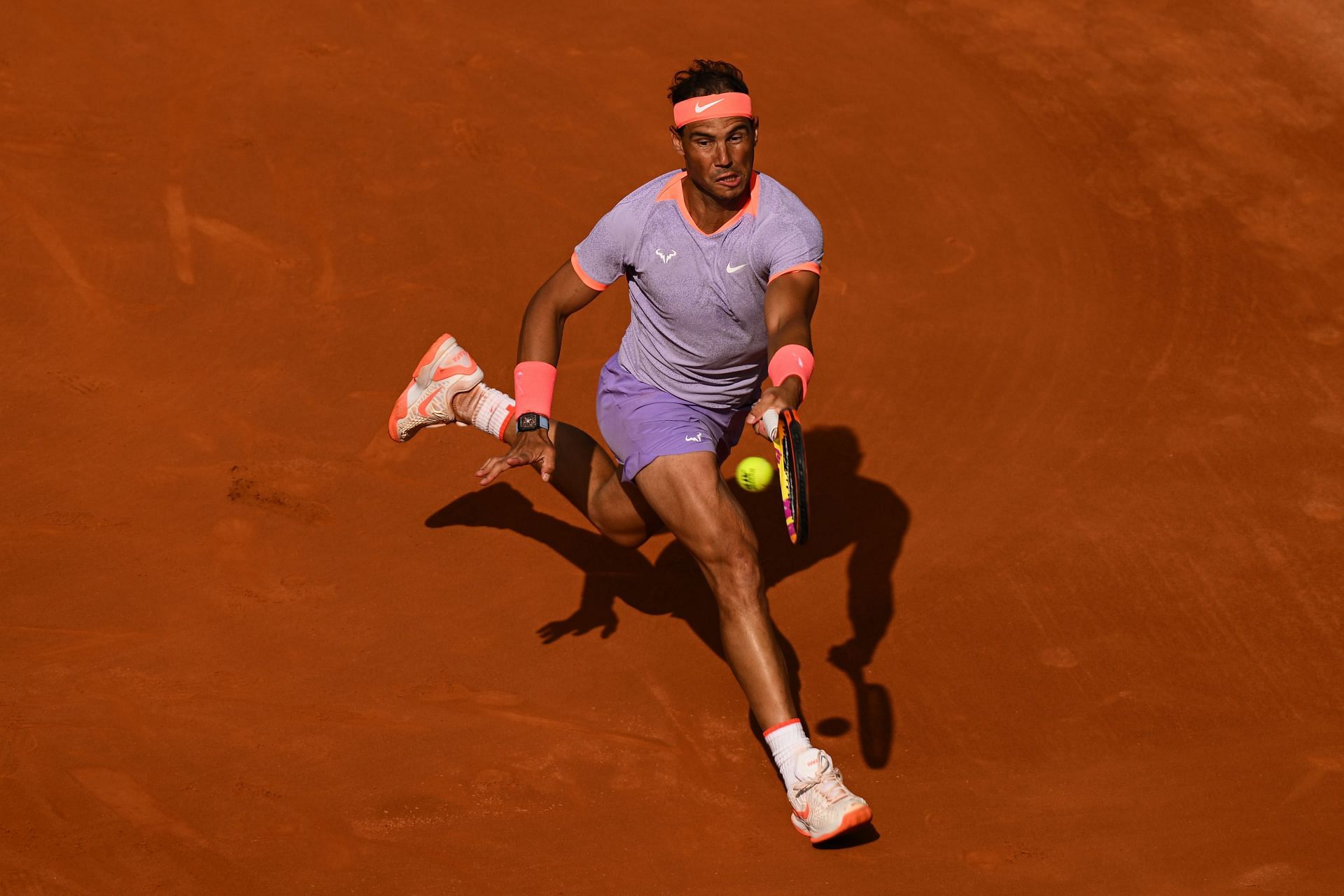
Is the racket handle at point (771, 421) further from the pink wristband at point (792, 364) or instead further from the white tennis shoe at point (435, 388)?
the white tennis shoe at point (435, 388)

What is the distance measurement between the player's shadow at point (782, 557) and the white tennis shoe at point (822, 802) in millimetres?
729

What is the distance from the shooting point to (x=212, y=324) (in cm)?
847

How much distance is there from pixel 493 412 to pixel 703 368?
1043 mm

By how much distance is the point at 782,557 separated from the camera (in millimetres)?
7086

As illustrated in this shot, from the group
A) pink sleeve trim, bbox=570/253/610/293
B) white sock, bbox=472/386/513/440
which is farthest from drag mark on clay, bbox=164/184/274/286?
pink sleeve trim, bbox=570/253/610/293

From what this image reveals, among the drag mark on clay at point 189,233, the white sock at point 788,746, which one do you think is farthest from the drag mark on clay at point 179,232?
the white sock at point 788,746

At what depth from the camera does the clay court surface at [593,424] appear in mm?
5602

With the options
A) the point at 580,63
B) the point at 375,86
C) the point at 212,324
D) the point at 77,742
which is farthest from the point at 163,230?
the point at 77,742

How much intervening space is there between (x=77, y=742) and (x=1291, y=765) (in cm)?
468

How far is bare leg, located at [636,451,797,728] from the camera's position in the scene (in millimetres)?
5496

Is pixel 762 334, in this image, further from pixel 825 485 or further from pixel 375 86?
pixel 375 86

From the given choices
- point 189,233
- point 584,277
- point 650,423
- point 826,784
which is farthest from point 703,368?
point 189,233

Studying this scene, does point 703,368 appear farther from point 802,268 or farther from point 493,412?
point 493,412

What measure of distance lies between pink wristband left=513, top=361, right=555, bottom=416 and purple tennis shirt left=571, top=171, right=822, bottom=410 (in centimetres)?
40
